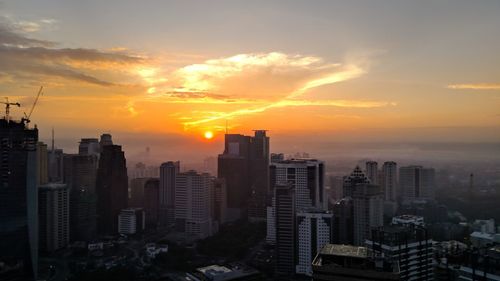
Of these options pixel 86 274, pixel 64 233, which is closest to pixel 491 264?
pixel 86 274

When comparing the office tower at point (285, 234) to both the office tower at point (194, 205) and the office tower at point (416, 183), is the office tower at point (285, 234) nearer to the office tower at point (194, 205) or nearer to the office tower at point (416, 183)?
the office tower at point (194, 205)

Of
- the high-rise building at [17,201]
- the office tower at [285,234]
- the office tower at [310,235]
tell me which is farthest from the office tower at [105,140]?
the office tower at [310,235]

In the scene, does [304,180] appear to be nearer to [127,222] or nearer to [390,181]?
[390,181]

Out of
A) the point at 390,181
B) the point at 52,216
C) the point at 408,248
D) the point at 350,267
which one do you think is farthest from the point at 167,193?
the point at 350,267

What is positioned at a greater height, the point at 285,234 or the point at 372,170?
the point at 372,170

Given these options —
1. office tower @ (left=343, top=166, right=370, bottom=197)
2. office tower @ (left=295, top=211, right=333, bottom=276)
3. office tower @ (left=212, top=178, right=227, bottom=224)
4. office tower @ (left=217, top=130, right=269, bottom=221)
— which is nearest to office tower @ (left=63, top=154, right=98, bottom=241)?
office tower @ (left=212, top=178, right=227, bottom=224)

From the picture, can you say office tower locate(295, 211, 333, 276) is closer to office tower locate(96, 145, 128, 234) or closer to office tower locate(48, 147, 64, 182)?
office tower locate(96, 145, 128, 234)
